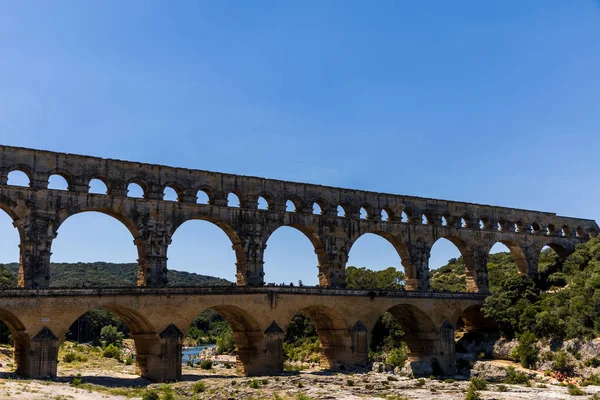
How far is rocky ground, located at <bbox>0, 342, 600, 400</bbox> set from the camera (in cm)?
2884

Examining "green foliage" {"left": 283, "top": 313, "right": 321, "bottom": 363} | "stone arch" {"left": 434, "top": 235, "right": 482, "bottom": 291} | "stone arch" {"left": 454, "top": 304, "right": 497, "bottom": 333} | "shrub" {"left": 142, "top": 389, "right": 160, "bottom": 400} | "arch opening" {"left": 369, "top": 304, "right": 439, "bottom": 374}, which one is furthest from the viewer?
"green foliage" {"left": 283, "top": 313, "right": 321, "bottom": 363}

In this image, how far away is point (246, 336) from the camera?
4053 cm

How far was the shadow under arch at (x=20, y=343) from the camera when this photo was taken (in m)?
32.7

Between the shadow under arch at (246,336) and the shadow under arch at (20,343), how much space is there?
35.1 feet

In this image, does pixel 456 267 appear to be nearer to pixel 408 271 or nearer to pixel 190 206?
pixel 408 271

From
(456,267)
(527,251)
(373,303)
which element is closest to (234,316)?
(373,303)

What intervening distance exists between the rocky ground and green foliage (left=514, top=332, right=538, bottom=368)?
196cm

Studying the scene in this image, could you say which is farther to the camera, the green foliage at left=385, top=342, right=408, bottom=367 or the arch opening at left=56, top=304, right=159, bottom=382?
the green foliage at left=385, top=342, right=408, bottom=367

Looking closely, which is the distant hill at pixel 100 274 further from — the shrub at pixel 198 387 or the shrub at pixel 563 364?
the shrub at pixel 198 387

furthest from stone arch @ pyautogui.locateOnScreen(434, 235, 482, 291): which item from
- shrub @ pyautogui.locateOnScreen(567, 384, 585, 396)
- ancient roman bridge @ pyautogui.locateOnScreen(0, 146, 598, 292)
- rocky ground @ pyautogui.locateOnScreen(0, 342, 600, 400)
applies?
shrub @ pyautogui.locateOnScreen(567, 384, 585, 396)

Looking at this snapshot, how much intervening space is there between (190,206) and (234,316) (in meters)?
7.49

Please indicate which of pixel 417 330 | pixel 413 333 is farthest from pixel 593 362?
pixel 413 333

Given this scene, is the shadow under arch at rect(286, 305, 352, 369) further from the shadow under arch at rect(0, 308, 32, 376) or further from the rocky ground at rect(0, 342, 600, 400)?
the shadow under arch at rect(0, 308, 32, 376)

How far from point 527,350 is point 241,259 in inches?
803
